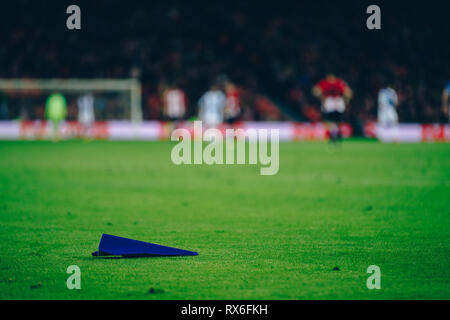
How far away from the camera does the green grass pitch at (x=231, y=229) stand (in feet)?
16.7

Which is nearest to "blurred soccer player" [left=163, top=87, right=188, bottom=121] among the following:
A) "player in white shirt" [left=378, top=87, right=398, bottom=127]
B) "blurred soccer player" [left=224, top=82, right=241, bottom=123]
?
"blurred soccer player" [left=224, top=82, right=241, bottom=123]

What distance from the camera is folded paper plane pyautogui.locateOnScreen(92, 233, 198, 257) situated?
20.0 ft

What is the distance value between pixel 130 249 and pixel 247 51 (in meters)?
29.5

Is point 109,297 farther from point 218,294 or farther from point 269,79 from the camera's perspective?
point 269,79

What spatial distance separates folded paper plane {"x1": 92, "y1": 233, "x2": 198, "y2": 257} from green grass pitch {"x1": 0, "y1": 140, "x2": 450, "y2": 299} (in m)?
0.15

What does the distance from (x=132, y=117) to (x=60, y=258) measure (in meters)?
25.8

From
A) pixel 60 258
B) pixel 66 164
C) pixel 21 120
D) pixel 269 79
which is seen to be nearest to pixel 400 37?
pixel 269 79

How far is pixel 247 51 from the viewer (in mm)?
35000

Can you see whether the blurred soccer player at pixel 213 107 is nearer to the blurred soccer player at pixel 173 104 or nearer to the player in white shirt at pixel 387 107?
the blurred soccer player at pixel 173 104

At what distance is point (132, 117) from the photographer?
31.7 meters

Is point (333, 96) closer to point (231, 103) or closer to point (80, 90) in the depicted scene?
point (231, 103)

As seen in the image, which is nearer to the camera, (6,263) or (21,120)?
(6,263)

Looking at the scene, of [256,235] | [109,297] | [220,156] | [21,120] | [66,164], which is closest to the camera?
[109,297]

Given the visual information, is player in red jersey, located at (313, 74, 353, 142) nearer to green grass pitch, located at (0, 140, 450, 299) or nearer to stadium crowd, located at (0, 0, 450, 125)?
green grass pitch, located at (0, 140, 450, 299)
